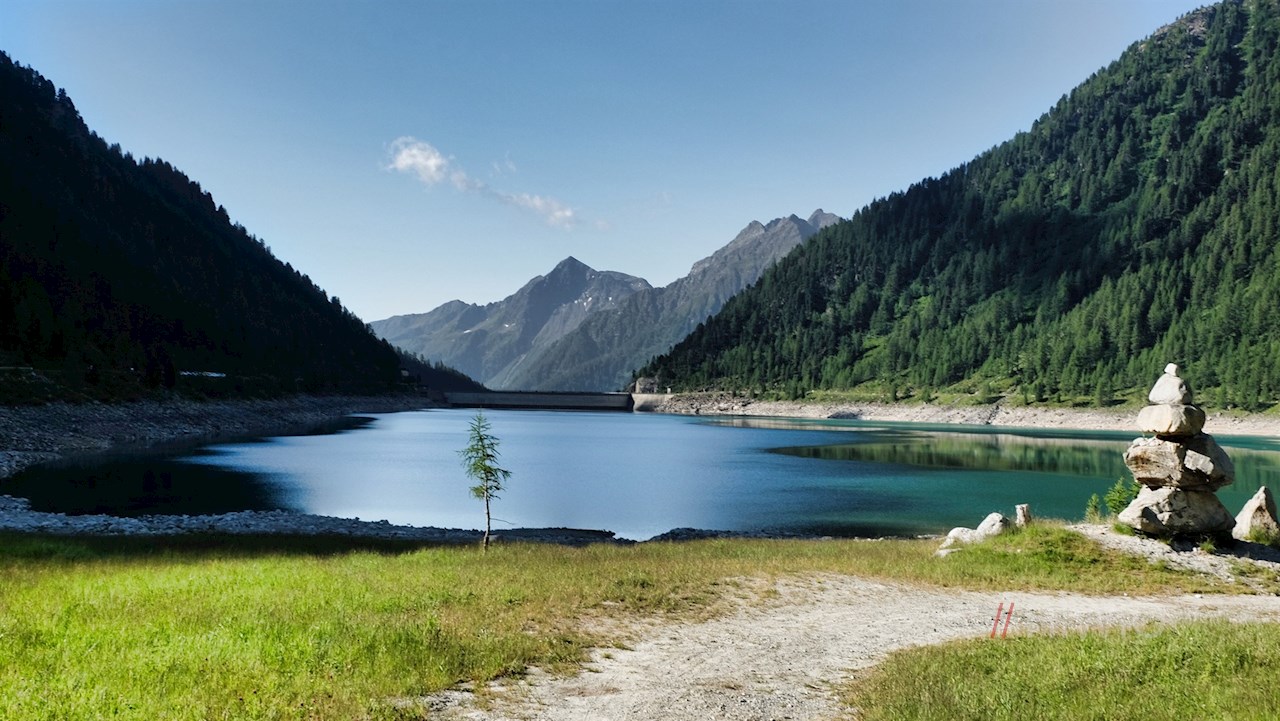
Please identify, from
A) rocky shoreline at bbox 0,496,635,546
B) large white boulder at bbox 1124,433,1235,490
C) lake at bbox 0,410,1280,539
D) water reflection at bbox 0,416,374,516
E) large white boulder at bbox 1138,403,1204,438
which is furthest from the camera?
lake at bbox 0,410,1280,539

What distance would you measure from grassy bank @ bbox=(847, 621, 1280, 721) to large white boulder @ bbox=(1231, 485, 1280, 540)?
16.2m

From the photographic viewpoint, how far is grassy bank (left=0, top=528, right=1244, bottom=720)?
11.0 m

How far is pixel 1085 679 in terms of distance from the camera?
12.6 metres

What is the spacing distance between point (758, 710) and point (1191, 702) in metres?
6.23

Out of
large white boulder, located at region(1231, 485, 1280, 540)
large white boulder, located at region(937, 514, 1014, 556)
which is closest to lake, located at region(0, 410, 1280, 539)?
large white boulder, located at region(937, 514, 1014, 556)

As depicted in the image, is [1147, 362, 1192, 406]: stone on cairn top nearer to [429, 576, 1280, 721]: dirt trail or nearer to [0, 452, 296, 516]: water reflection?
[429, 576, 1280, 721]: dirt trail

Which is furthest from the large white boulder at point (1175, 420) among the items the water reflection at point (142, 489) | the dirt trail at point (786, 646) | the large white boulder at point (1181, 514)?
the water reflection at point (142, 489)

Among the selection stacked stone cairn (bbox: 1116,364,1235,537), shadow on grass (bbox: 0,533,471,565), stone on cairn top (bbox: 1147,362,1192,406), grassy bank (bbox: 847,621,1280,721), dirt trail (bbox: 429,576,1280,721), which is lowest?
shadow on grass (bbox: 0,533,471,565)

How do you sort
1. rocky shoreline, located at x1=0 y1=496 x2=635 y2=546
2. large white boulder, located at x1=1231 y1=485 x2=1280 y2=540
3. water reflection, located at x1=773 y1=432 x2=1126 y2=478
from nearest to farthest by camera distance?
1. large white boulder, located at x1=1231 y1=485 x2=1280 y2=540
2. rocky shoreline, located at x1=0 y1=496 x2=635 y2=546
3. water reflection, located at x1=773 y1=432 x2=1126 y2=478

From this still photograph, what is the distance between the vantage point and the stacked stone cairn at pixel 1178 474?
2695cm

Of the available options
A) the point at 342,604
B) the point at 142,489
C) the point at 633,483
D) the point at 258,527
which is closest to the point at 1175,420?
the point at 342,604

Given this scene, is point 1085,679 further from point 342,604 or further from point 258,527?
point 258,527

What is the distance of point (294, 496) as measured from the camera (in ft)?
186

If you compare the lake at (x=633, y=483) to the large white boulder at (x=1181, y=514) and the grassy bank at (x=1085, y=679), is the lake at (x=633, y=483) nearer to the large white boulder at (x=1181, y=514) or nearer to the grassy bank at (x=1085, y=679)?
the large white boulder at (x=1181, y=514)
